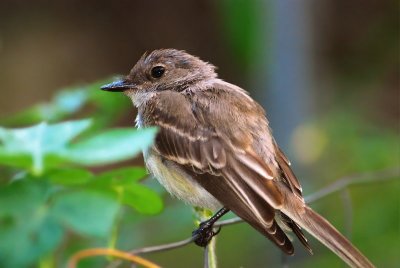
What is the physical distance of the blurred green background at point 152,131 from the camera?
4.65 ft

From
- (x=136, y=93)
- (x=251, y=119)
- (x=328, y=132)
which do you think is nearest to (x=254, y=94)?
(x=328, y=132)

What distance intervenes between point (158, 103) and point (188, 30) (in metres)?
7.14

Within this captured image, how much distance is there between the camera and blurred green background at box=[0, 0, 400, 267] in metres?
1.42

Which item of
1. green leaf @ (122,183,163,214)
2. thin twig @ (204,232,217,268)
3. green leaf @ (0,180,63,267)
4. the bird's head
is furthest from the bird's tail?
green leaf @ (0,180,63,267)

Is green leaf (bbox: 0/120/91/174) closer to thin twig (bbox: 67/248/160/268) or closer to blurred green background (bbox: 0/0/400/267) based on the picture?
blurred green background (bbox: 0/0/400/267)

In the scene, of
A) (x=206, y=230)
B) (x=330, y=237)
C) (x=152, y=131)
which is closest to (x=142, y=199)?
(x=152, y=131)

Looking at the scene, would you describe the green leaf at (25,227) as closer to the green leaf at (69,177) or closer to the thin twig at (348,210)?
the green leaf at (69,177)

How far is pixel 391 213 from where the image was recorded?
4668mm

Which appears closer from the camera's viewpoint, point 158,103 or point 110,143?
point 110,143

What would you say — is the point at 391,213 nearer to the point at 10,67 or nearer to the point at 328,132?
the point at 328,132

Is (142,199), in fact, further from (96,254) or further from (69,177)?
(69,177)

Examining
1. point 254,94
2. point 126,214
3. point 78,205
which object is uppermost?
point 78,205

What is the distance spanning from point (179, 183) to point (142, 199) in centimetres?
110

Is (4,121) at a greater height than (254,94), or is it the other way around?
(4,121)
